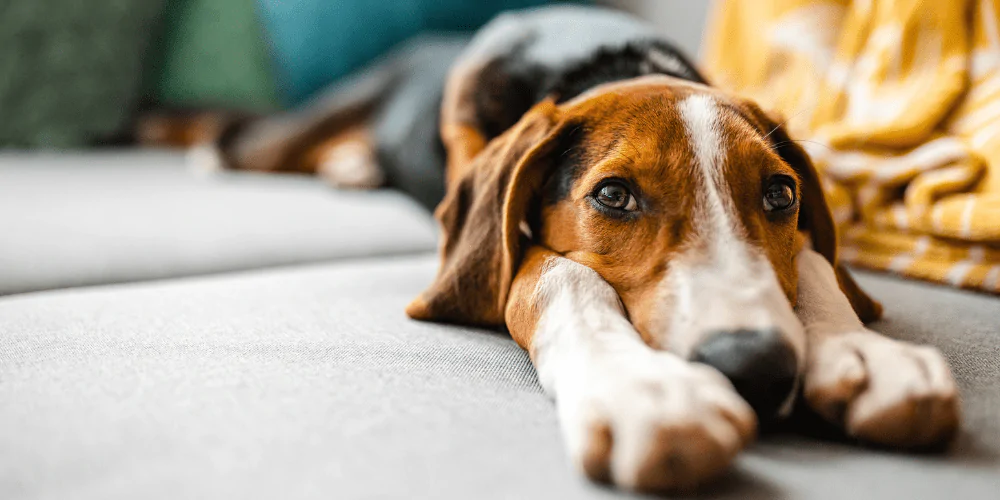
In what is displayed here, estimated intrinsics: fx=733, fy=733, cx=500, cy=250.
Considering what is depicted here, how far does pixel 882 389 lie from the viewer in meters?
1.15

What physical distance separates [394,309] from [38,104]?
10.9 ft

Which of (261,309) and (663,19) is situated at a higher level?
(663,19)

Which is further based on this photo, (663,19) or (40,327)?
(663,19)

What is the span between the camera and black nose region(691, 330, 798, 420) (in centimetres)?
115

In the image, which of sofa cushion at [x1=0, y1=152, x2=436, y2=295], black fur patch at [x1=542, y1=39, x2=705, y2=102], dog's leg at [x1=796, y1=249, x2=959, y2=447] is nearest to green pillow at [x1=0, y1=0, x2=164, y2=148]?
sofa cushion at [x1=0, y1=152, x2=436, y2=295]

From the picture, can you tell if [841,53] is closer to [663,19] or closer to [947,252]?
[947,252]

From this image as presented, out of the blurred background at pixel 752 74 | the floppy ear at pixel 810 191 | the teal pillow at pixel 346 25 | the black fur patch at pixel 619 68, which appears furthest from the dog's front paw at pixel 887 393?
the teal pillow at pixel 346 25

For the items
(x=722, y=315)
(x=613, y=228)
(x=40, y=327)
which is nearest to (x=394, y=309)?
(x=613, y=228)

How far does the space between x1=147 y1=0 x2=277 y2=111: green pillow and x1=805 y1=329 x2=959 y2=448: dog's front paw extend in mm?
4101

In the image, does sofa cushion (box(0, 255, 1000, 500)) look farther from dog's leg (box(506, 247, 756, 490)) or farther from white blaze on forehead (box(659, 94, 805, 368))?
white blaze on forehead (box(659, 94, 805, 368))

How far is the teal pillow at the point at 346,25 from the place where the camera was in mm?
4238

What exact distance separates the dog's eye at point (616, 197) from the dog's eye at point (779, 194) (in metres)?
0.30

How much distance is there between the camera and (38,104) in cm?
410

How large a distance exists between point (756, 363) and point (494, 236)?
2.52 ft
